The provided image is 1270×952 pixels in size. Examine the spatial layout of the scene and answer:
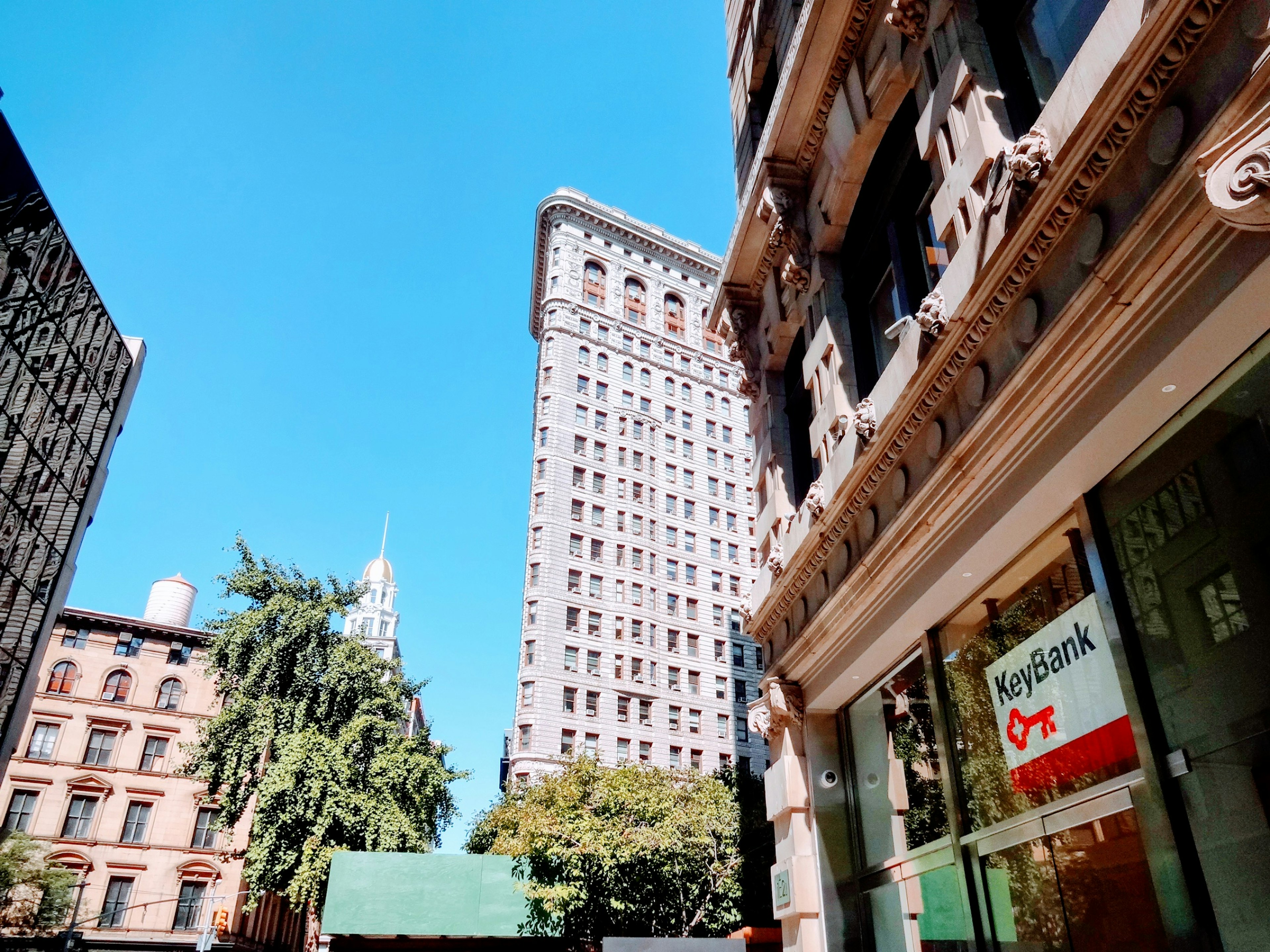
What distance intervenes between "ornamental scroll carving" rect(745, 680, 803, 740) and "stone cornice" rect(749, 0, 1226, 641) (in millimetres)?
3159

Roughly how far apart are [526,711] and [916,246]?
5350cm

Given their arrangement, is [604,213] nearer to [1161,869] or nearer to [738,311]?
[738,311]

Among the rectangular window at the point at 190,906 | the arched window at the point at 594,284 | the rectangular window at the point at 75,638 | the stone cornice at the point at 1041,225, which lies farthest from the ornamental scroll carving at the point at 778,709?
the arched window at the point at 594,284

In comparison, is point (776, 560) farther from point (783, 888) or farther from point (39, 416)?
point (39, 416)

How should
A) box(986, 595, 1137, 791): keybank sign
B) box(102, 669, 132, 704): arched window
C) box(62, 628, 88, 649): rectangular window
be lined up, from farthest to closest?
box(62, 628, 88, 649): rectangular window → box(102, 669, 132, 704): arched window → box(986, 595, 1137, 791): keybank sign

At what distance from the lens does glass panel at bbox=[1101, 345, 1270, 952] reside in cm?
547

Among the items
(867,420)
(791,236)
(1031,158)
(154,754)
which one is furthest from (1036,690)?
(154,754)

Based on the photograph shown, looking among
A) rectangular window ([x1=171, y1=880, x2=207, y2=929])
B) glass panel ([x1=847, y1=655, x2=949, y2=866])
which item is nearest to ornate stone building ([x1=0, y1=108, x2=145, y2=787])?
rectangular window ([x1=171, y1=880, x2=207, y2=929])

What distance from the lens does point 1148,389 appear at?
20.1 feet

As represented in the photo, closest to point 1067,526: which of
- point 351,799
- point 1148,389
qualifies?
point 1148,389

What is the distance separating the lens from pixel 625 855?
2627 cm

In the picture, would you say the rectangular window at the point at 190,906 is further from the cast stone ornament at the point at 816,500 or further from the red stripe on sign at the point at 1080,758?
the red stripe on sign at the point at 1080,758

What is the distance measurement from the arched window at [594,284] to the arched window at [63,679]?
48871 mm

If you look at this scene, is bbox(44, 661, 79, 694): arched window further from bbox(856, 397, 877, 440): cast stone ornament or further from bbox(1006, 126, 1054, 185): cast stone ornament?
bbox(1006, 126, 1054, 185): cast stone ornament
